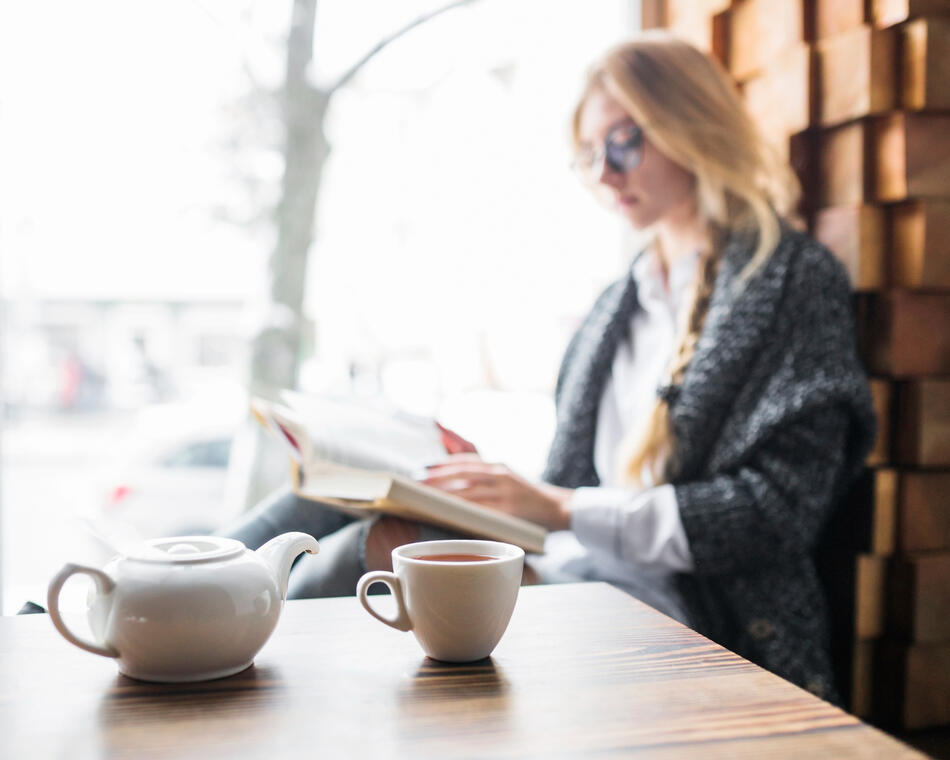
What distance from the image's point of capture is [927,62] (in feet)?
3.92

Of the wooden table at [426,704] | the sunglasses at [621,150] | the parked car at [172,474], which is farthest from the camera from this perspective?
the parked car at [172,474]

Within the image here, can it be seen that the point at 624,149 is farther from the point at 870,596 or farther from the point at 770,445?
the point at 870,596

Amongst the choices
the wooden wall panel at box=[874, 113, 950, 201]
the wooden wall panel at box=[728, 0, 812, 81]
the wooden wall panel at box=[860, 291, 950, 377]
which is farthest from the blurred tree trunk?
the wooden wall panel at box=[860, 291, 950, 377]

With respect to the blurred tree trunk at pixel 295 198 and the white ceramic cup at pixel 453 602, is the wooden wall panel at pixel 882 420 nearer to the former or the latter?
the white ceramic cup at pixel 453 602

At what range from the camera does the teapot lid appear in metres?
0.54

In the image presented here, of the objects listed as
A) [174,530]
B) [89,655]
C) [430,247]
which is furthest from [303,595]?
[174,530]

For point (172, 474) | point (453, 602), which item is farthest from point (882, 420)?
point (172, 474)

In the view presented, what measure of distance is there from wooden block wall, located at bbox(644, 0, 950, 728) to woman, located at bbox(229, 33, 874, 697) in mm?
94

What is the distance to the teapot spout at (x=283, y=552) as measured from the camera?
1.91 feet

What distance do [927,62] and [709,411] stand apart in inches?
22.5

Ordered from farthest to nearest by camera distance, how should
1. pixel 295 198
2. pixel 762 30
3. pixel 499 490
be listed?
pixel 295 198 < pixel 762 30 < pixel 499 490

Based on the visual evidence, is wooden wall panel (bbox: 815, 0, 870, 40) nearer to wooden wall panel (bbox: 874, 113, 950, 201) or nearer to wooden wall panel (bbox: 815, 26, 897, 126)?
wooden wall panel (bbox: 815, 26, 897, 126)

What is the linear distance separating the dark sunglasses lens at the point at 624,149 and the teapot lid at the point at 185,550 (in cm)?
93

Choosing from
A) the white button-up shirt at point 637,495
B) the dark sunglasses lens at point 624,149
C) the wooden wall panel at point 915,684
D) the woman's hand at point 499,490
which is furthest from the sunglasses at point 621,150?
the wooden wall panel at point 915,684
